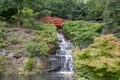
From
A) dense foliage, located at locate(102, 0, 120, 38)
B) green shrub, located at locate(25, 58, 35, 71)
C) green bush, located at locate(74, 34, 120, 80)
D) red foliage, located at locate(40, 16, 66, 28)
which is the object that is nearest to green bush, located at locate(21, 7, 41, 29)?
red foliage, located at locate(40, 16, 66, 28)

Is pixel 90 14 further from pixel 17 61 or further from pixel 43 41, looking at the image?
pixel 17 61

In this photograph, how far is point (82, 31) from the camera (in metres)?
28.0

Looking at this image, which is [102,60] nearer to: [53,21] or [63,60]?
[63,60]

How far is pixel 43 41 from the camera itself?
2384 centimetres

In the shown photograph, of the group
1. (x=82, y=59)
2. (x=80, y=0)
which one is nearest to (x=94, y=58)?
(x=82, y=59)

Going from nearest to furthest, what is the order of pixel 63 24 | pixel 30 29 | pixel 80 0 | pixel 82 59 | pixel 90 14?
1. pixel 82 59
2. pixel 30 29
3. pixel 63 24
4. pixel 90 14
5. pixel 80 0

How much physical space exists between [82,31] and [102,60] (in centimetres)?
1952

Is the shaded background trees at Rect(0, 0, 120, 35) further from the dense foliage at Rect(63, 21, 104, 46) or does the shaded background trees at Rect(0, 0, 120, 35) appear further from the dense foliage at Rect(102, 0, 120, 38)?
the dense foliage at Rect(63, 21, 104, 46)

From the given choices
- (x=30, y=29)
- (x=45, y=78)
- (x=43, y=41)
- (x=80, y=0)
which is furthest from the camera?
(x=80, y=0)

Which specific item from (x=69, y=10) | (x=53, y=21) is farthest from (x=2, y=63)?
(x=69, y=10)

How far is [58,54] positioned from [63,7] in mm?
11537

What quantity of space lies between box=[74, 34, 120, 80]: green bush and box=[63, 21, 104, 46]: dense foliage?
53.6 feet

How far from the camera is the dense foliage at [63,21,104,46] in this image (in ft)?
86.9

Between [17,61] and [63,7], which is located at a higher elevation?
[63,7]
